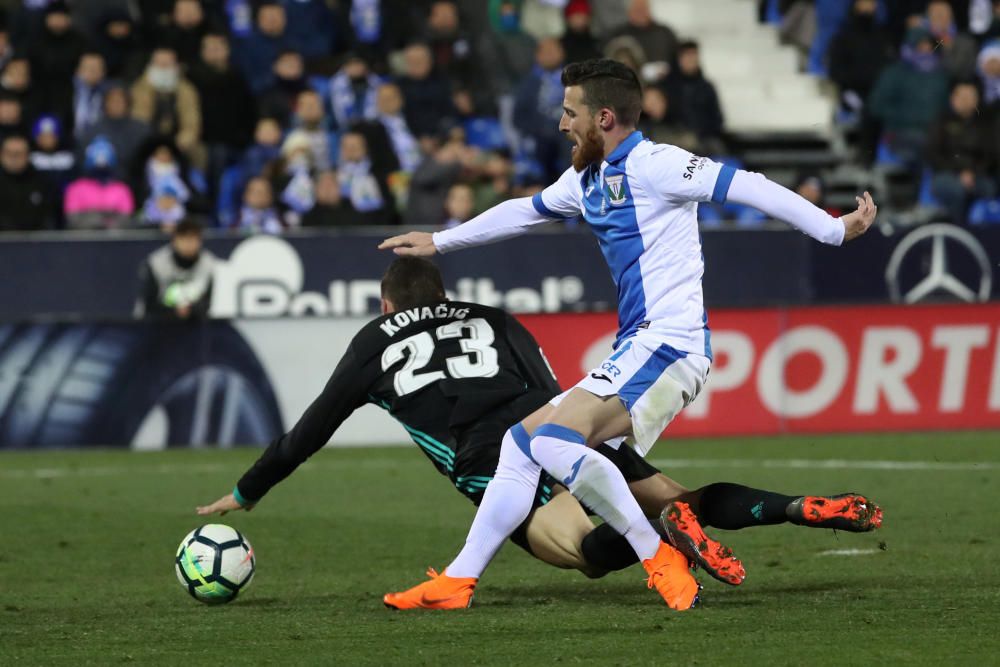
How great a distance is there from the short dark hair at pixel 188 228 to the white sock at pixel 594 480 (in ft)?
30.6

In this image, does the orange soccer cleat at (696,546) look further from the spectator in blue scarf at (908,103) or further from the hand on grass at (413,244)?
the spectator in blue scarf at (908,103)

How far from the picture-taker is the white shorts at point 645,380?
6.70 meters

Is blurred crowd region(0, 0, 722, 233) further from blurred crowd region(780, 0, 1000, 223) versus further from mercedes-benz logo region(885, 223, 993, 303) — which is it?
mercedes-benz logo region(885, 223, 993, 303)

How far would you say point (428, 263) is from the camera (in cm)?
759

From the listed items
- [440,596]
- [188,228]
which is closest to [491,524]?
[440,596]

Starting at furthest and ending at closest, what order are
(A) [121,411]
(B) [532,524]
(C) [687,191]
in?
(A) [121,411], (B) [532,524], (C) [687,191]

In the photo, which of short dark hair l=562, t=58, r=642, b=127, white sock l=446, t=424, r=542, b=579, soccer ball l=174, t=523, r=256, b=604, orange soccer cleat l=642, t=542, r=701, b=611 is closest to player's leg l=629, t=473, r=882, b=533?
orange soccer cleat l=642, t=542, r=701, b=611

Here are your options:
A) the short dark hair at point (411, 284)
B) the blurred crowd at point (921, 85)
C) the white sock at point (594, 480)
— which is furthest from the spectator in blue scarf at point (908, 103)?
the white sock at point (594, 480)

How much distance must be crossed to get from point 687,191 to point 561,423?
96cm

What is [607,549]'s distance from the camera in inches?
275

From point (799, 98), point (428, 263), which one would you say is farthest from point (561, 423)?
point (799, 98)

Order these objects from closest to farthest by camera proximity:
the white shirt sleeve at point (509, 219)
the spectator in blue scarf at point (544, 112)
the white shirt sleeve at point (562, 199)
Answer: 1. the white shirt sleeve at point (562, 199)
2. the white shirt sleeve at point (509, 219)
3. the spectator in blue scarf at point (544, 112)

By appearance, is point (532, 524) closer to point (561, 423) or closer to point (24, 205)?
point (561, 423)

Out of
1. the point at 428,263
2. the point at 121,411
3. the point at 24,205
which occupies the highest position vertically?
the point at 428,263
